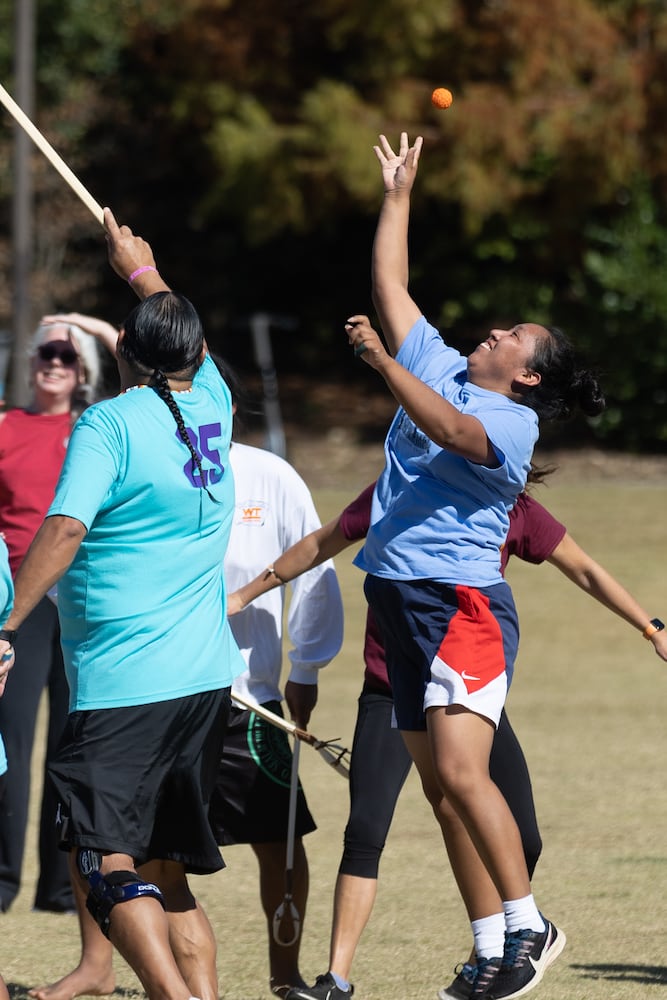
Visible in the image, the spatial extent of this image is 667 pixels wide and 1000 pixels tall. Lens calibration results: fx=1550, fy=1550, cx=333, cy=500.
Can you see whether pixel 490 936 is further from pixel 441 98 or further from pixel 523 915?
pixel 441 98

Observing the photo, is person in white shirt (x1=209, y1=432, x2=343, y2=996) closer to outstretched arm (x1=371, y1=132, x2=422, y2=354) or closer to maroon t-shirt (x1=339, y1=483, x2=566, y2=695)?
maroon t-shirt (x1=339, y1=483, x2=566, y2=695)

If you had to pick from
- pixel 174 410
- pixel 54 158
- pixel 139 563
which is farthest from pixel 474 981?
pixel 54 158

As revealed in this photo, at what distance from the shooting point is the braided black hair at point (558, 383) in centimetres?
411

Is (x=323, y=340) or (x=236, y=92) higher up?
(x=236, y=92)

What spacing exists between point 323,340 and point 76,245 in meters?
5.10

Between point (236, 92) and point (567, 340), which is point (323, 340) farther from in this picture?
point (567, 340)

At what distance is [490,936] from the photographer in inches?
157

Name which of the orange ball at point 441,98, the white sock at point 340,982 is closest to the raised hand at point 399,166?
the orange ball at point 441,98

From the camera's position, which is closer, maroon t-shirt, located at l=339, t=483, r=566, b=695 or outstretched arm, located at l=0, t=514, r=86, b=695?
outstretched arm, located at l=0, t=514, r=86, b=695

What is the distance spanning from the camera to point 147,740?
371 centimetres

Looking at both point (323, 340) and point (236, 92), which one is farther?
point (323, 340)

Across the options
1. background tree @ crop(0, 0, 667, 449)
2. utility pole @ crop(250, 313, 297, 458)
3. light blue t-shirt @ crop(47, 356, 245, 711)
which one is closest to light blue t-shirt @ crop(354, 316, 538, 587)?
light blue t-shirt @ crop(47, 356, 245, 711)

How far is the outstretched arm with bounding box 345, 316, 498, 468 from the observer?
3699 mm

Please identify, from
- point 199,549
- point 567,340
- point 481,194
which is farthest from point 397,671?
point 481,194
